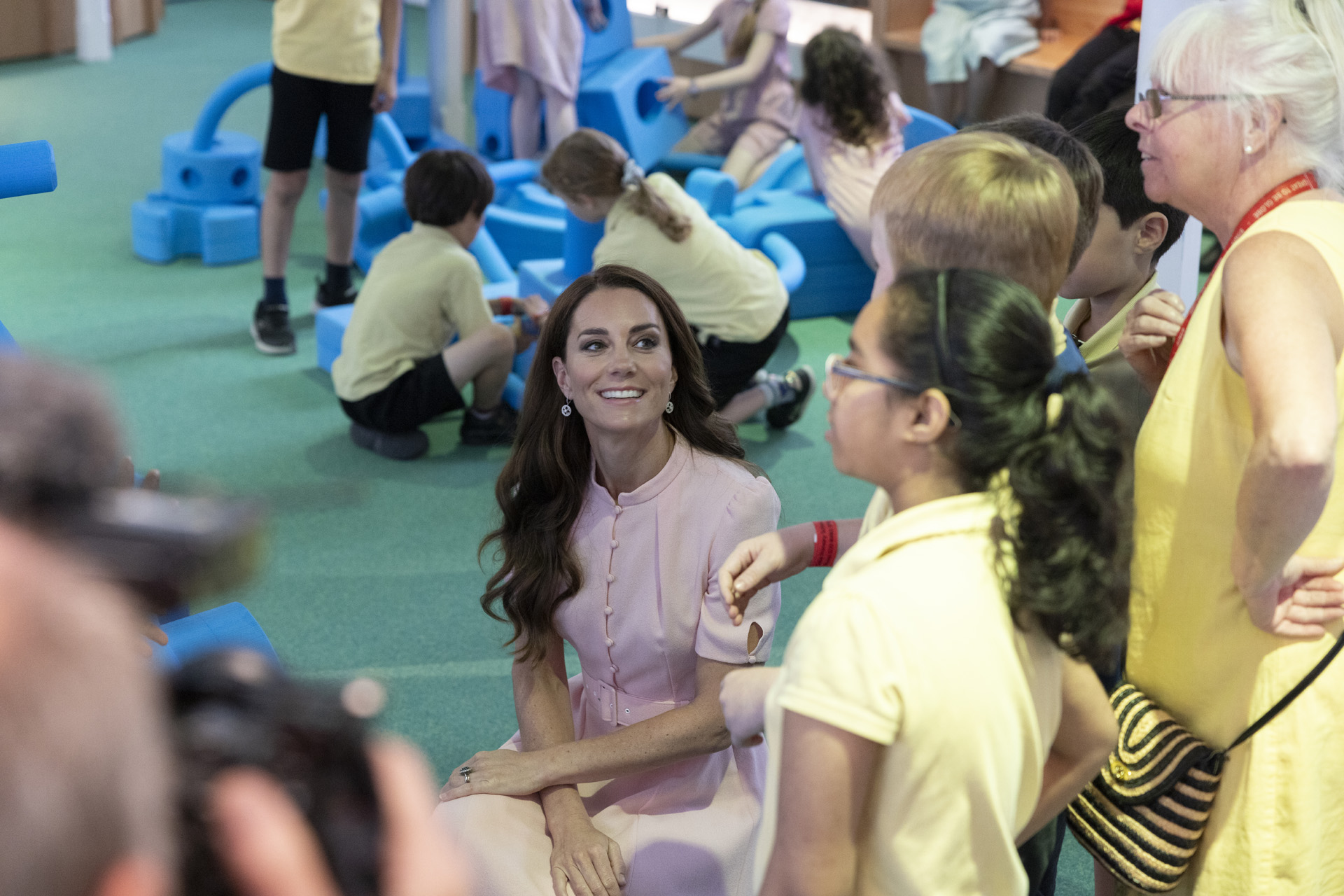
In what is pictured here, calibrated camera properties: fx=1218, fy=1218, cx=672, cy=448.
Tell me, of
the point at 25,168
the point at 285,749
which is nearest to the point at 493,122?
the point at 25,168

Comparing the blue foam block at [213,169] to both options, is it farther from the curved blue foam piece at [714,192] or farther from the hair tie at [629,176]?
the hair tie at [629,176]

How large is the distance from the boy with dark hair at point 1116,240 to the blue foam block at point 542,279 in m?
2.70

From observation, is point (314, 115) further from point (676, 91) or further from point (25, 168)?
point (25, 168)

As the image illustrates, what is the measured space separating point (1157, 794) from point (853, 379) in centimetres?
67

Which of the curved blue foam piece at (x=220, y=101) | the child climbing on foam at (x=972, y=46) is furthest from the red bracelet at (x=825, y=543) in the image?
the child climbing on foam at (x=972, y=46)

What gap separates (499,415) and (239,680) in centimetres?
351

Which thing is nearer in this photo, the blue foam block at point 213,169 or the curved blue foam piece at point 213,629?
the curved blue foam piece at point 213,629

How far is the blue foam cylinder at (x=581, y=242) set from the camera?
4312mm

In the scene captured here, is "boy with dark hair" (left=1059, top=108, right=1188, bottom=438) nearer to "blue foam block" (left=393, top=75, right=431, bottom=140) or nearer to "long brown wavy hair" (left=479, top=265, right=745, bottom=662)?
"long brown wavy hair" (left=479, top=265, right=745, bottom=662)

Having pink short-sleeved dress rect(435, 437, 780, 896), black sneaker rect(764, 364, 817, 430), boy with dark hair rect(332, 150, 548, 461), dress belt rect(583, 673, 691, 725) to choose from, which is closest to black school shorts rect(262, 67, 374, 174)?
boy with dark hair rect(332, 150, 548, 461)

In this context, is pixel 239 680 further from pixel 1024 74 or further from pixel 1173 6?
pixel 1024 74

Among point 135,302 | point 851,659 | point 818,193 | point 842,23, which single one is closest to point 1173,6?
point 851,659

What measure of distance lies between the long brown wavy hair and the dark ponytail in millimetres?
979

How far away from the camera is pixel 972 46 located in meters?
7.03
